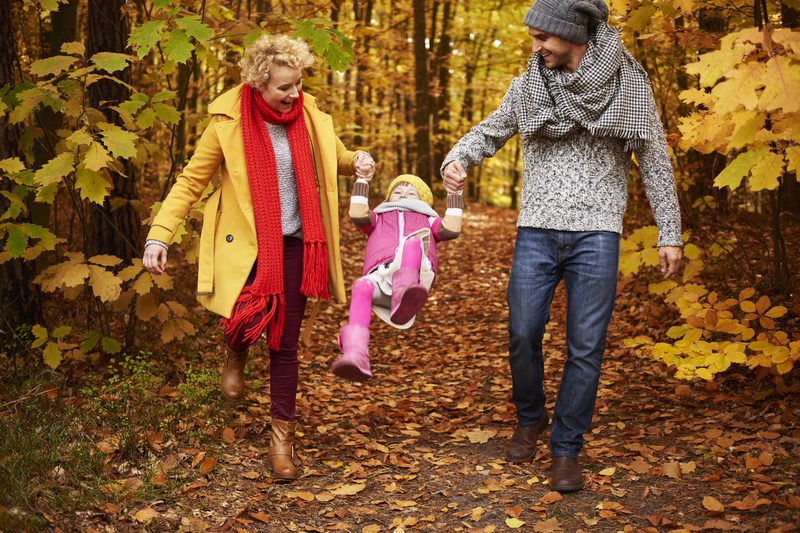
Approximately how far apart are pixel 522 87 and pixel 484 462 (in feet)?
7.23

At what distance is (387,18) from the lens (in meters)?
20.4

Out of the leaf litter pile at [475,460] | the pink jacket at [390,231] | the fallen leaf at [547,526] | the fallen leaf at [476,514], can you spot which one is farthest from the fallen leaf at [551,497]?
the pink jacket at [390,231]

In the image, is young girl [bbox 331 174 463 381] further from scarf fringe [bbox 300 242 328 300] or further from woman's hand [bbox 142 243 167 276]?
woman's hand [bbox 142 243 167 276]

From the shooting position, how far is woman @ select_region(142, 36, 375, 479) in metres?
3.92

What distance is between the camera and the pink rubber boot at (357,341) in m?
3.75

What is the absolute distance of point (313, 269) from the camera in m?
4.09

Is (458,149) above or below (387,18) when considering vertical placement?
below

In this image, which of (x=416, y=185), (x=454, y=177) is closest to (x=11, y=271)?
(x=416, y=185)

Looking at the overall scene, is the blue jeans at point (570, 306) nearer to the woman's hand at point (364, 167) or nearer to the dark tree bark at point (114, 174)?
the woman's hand at point (364, 167)

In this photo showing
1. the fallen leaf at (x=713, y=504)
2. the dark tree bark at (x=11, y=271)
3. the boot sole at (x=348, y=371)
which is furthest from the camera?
the dark tree bark at (x=11, y=271)

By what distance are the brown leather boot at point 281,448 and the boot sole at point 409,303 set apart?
3.24 feet

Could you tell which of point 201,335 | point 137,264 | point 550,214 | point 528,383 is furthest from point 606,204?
point 201,335

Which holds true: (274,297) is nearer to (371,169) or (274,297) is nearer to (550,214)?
(371,169)

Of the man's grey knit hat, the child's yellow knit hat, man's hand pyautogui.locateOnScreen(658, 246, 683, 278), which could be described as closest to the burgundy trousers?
the child's yellow knit hat
